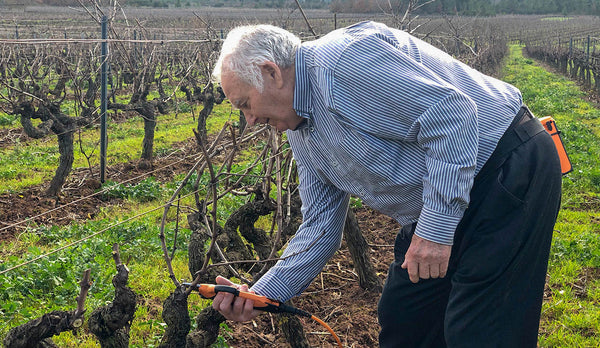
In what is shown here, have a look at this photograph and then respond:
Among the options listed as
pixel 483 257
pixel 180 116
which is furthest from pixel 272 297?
pixel 180 116

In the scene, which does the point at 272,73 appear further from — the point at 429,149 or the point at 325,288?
the point at 325,288

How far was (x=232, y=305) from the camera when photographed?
7.28 ft

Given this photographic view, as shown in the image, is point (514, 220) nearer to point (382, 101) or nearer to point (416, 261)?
point (416, 261)

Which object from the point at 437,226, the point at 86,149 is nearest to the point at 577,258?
the point at 437,226

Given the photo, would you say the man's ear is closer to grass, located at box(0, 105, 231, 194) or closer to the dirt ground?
the dirt ground

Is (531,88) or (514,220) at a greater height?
(514,220)

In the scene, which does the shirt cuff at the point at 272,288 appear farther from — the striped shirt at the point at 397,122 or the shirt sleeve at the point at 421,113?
the shirt sleeve at the point at 421,113

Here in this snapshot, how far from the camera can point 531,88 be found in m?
18.0

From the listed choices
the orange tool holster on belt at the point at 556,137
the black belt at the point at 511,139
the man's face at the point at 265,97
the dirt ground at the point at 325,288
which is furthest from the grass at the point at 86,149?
the black belt at the point at 511,139

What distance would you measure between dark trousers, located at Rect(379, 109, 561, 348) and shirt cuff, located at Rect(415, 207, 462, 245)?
197mm

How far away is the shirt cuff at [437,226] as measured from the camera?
1910 mm

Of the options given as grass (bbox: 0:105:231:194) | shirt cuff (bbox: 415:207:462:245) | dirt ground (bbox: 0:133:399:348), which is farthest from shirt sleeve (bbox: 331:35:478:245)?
grass (bbox: 0:105:231:194)

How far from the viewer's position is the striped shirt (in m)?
1.87

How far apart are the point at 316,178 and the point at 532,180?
0.79 metres
